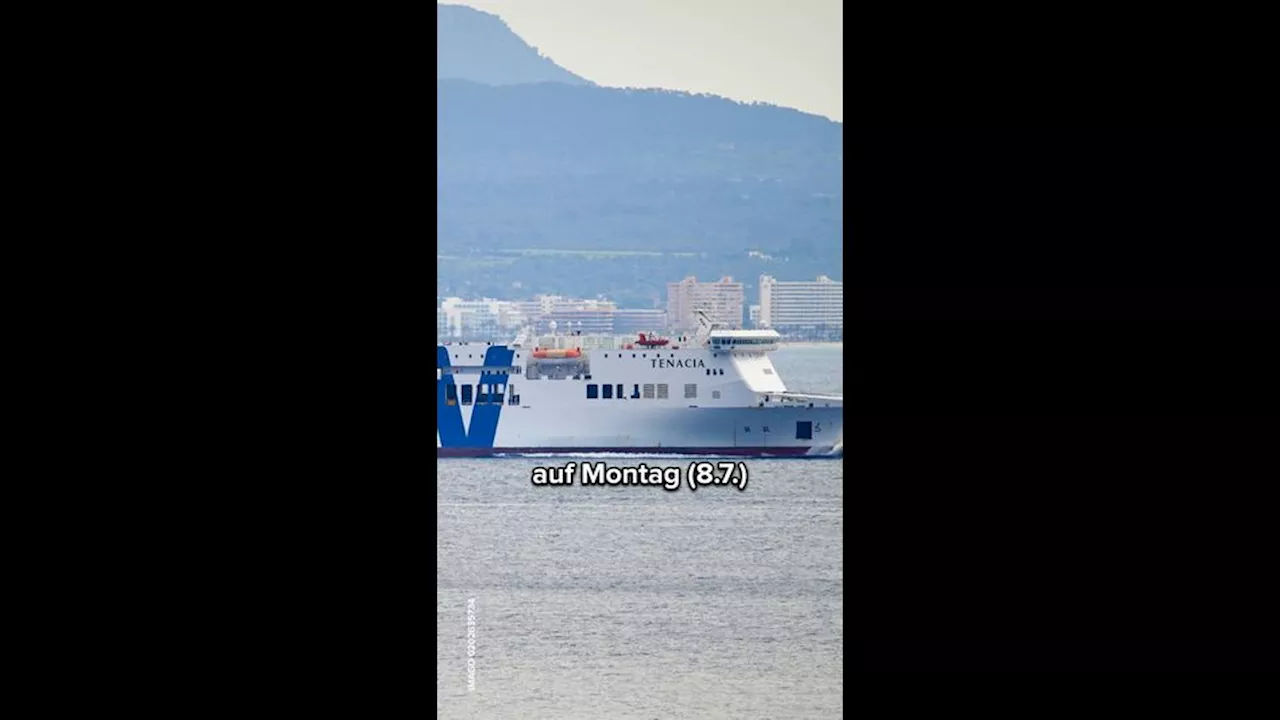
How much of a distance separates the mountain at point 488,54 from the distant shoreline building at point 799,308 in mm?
2299

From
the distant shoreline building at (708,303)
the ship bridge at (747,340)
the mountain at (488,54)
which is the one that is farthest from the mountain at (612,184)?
the ship bridge at (747,340)

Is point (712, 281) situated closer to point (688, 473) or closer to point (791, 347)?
point (791, 347)

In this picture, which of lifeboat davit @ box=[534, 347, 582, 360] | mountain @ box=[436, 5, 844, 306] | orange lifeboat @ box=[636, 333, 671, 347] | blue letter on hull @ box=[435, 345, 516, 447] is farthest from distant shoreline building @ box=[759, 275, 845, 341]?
blue letter on hull @ box=[435, 345, 516, 447]

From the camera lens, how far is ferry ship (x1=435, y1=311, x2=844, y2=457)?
12516 millimetres

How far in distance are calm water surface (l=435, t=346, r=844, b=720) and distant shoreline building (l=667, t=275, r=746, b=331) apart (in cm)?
51

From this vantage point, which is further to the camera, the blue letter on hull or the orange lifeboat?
the blue letter on hull

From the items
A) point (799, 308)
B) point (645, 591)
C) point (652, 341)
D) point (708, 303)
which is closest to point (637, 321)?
point (652, 341)

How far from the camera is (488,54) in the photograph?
13148mm

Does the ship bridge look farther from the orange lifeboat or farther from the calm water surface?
the orange lifeboat

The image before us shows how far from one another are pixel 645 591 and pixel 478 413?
206 cm
